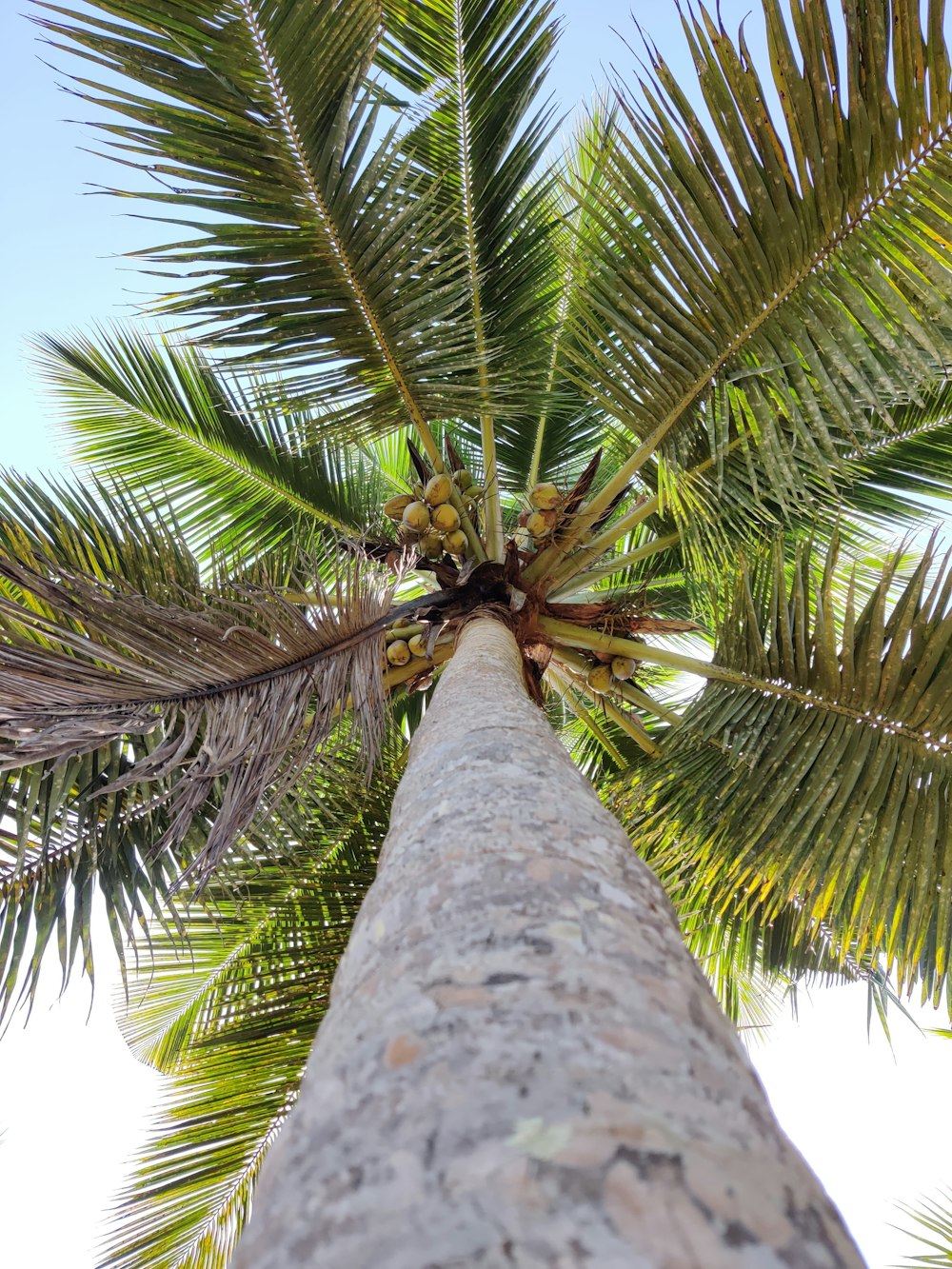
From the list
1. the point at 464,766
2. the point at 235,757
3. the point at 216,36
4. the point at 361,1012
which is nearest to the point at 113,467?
the point at 216,36

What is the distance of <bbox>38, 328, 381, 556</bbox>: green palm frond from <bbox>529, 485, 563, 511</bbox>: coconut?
1222 mm

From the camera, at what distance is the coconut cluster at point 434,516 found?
126 inches

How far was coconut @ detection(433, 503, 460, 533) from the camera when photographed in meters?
3.20

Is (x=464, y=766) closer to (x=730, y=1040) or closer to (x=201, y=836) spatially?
(x=730, y=1040)

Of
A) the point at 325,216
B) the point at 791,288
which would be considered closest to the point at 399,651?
the point at 325,216

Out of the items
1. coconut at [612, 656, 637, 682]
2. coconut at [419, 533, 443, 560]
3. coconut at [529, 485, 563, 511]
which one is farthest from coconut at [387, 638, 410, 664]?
coconut at [612, 656, 637, 682]

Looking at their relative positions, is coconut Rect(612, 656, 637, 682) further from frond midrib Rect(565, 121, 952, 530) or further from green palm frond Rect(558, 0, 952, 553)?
green palm frond Rect(558, 0, 952, 553)

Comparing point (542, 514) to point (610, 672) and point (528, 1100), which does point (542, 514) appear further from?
point (528, 1100)

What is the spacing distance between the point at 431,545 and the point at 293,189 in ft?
4.39

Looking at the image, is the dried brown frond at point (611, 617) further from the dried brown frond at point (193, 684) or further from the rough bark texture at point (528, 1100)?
the rough bark texture at point (528, 1100)

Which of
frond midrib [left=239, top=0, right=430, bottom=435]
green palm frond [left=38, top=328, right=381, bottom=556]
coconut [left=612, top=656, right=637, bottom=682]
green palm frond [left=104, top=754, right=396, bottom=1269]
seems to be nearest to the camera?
frond midrib [left=239, top=0, right=430, bottom=435]

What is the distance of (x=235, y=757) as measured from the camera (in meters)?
2.16

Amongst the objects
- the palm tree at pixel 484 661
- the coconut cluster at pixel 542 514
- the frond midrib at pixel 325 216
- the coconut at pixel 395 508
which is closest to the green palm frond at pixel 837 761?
the palm tree at pixel 484 661

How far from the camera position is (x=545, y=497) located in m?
3.23
